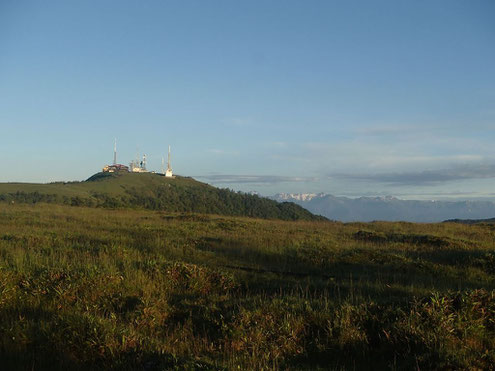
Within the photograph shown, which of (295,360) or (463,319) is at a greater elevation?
(463,319)

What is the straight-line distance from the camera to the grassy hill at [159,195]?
99812 millimetres

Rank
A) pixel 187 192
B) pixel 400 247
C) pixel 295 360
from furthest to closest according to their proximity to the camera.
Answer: pixel 187 192
pixel 400 247
pixel 295 360

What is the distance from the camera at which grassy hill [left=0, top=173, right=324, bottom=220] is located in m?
99.8

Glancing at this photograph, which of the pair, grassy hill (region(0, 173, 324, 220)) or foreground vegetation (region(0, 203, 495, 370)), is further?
grassy hill (region(0, 173, 324, 220))

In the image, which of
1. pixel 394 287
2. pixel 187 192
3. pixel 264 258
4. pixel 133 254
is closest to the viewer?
pixel 394 287

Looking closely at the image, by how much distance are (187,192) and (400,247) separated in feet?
424

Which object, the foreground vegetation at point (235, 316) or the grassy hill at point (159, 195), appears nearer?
the foreground vegetation at point (235, 316)

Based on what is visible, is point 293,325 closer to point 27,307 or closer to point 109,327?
point 109,327

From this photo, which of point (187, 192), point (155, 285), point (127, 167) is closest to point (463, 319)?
point (155, 285)

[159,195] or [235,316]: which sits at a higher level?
[159,195]

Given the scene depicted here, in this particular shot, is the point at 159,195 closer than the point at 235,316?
No

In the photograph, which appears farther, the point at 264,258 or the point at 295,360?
the point at 264,258

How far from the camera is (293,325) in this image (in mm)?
5949

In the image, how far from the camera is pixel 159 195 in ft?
435
